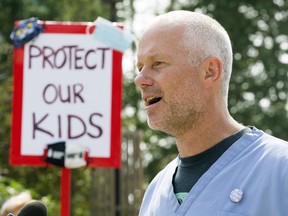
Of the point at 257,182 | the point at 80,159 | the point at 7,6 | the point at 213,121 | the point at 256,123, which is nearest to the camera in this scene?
the point at 257,182

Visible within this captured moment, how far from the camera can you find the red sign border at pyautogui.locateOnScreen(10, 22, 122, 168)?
15.5 ft

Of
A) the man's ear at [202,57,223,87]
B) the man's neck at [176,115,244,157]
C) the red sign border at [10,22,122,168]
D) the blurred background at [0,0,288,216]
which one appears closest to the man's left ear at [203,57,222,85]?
the man's ear at [202,57,223,87]

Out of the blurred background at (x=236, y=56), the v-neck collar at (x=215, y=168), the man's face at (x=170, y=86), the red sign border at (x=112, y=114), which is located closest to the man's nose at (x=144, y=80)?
the man's face at (x=170, y=86)

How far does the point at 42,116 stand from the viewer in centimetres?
475

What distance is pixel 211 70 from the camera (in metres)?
2.54

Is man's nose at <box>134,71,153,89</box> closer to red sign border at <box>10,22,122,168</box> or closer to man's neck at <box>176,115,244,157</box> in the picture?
man's neck at <box>176,115,244,157</box>

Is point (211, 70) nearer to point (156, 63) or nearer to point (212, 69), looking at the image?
point (212, 69)

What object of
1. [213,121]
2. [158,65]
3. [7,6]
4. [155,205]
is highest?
[7,6]

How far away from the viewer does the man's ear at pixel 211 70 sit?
2525mm

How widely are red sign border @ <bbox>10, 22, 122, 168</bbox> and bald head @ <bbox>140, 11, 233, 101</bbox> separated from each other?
219cm

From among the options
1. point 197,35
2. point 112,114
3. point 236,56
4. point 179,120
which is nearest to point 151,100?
point 179,120

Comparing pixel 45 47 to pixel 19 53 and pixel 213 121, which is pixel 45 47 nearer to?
pixel 19 53

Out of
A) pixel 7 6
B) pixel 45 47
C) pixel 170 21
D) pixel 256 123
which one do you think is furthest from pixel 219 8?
pixel 170 21

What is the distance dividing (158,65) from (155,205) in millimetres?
425
